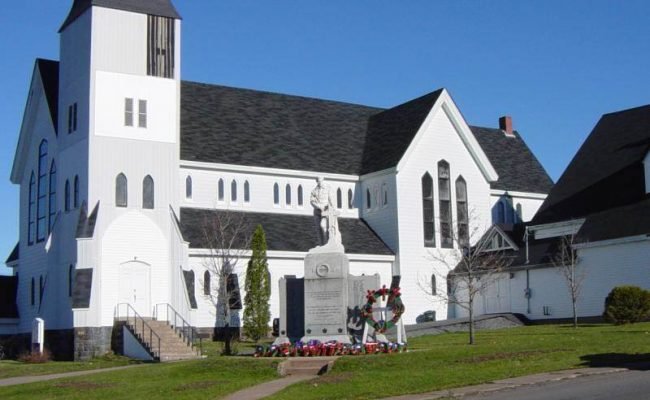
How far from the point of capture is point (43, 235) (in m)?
47.0

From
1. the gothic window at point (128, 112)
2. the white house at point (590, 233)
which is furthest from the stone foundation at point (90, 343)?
the white house at point (590, 233)

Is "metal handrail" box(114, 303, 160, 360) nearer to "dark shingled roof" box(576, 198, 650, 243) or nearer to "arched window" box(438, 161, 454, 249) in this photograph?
"arched window" box(438, 161, 454, 249)

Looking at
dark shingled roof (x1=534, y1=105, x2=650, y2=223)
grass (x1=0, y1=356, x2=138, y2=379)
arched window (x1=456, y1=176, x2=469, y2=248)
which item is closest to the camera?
grass (x1=0, y1=356, x2=138, y2=379)

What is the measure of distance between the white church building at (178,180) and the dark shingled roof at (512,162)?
1.78 feet

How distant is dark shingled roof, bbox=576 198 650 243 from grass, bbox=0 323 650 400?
1586 cm

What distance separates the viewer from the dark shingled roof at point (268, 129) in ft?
164

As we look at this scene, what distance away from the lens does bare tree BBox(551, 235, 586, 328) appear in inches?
1781

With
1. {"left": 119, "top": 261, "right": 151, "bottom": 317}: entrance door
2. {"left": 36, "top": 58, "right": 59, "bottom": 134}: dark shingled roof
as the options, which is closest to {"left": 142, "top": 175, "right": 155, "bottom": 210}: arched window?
{"left": 119, "top": 261, "right": 151, "bottom": 317}: entrance door

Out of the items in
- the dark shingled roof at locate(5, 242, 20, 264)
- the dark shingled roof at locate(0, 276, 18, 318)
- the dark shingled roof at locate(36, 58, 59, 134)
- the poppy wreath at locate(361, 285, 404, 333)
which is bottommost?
the poppy wreath at locate(361, 285, 404, 333)

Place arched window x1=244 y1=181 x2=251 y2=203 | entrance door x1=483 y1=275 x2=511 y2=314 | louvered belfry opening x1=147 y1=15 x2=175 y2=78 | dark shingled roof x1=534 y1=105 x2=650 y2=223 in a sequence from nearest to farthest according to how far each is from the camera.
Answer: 1. louvered belfry opening x1=147 y1=15 x2=175 y2=78
2. dark shingled roof x1=534 y1=105 x2=650 y2=223
3. arched window x1=244 y1=181 x2=251 y2=203
4. entrance door x1=483 y1=275 x2=511 y2=314

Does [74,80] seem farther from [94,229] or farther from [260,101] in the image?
[260,101]

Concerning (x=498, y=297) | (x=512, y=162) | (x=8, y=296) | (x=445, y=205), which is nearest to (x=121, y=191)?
(x=8, y=296)

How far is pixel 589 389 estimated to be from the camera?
1880 centimetres

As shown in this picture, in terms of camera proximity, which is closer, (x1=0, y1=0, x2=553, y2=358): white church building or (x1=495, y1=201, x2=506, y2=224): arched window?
(x1=0, y1=0, x2=553, y2=358): white church building
